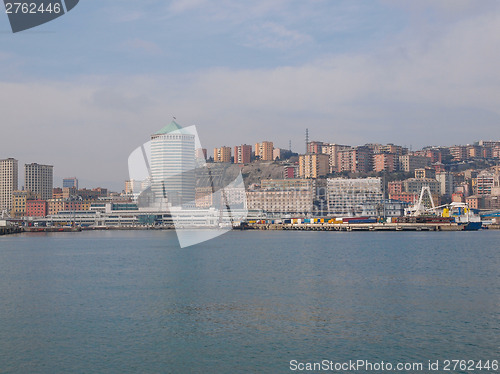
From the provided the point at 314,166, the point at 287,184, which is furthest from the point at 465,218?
the point at 314,166

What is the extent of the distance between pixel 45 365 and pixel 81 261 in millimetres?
25160

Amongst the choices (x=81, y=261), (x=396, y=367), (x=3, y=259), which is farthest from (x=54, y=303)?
(x=3, y=259)

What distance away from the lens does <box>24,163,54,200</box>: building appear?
Result: 578ft

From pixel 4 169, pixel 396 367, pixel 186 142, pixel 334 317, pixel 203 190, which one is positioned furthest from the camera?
pixel 4 169

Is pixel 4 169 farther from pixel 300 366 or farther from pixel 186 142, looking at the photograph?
pixel 300 366

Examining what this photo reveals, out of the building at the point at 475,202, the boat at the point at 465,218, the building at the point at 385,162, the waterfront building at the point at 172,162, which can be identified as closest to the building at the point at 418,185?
the building at the point at 475,202

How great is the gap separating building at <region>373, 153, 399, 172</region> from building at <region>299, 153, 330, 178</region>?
15.1m

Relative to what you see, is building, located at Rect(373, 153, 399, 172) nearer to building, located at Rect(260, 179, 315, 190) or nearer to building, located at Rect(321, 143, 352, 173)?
building, located at Rect(321, 143, 352, 173)

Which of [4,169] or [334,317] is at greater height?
[4,169]

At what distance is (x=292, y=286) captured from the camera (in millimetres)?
24094

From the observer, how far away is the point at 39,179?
17912 cm

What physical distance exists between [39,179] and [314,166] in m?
92.4

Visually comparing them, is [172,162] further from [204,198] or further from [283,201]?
[283,201]

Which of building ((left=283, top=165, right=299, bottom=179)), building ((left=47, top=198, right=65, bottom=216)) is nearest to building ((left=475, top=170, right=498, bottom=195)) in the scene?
building ((left=283, top=165, right=299, bottom=179))
